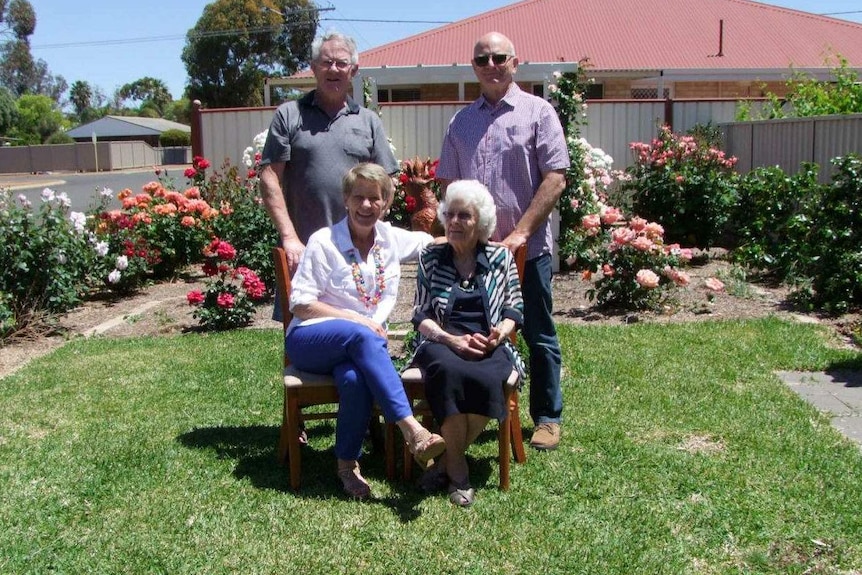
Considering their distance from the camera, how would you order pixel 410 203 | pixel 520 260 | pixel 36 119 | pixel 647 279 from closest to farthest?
1. pixel 520 260
2. pixel 647 279
3. pixel 410 203
4. pixel 36 119

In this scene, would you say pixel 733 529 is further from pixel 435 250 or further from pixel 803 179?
pixel 803 179

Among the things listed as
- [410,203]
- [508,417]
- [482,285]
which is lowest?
[508,417]

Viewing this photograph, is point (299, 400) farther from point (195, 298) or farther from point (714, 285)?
point (714, 285)

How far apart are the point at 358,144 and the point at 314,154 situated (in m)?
0.22

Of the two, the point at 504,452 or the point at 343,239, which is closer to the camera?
the point at 504,452

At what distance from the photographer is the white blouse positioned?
3.92 m

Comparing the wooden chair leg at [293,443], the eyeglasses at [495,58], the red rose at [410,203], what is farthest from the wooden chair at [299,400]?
the red rose at [410,203]

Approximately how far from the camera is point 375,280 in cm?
403

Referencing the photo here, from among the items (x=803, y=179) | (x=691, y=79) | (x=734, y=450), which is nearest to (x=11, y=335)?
(x=734, y=450)

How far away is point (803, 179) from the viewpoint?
850 cm

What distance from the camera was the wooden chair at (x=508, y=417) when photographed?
12.5 ft

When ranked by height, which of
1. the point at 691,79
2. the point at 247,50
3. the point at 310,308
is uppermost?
the point at 247,50

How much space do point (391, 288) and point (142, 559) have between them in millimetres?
1554

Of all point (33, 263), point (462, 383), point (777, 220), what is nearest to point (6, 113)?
point (33, 263)
